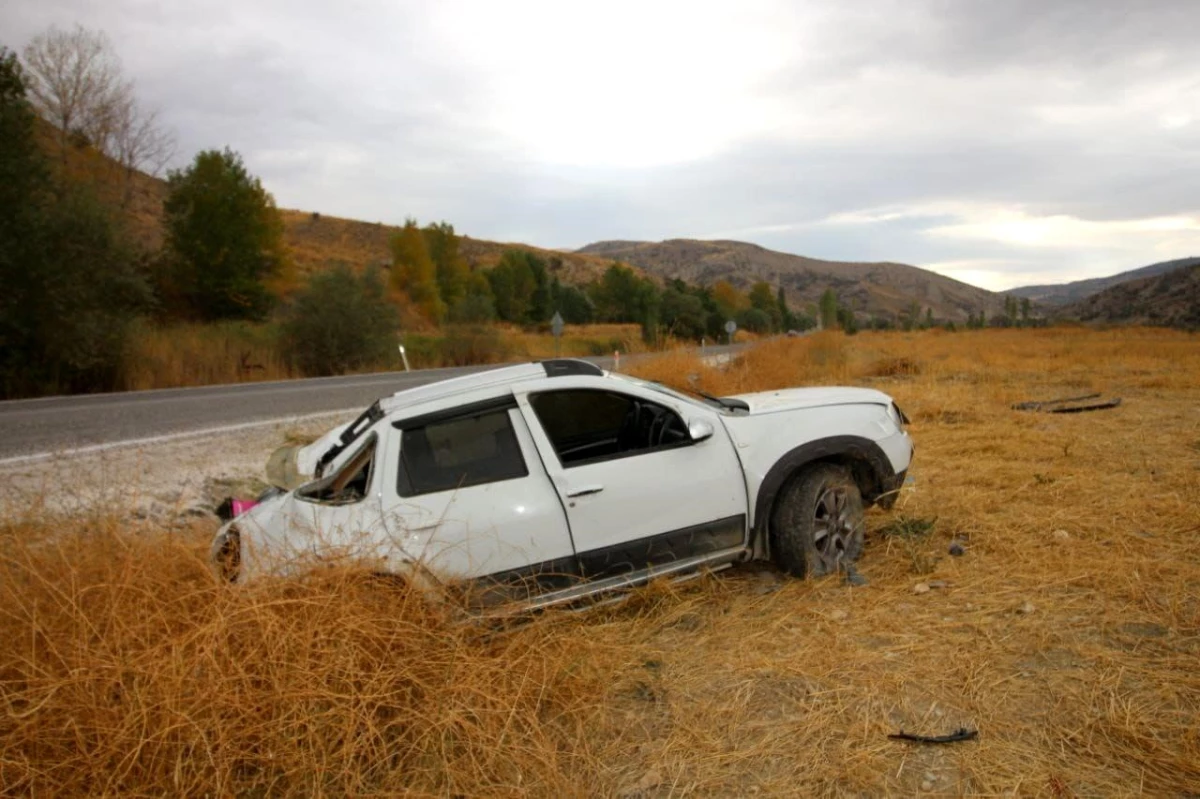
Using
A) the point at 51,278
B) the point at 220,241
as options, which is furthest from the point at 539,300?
the point at 51,278

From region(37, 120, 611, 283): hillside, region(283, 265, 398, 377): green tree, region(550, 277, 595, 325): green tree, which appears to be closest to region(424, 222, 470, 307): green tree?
region(37, 120, 611, 283): hillside

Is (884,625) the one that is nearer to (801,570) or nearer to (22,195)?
(801,570)

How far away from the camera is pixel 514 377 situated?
453 centimetres

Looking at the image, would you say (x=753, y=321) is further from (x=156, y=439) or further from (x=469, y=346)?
(x=156, y=439)

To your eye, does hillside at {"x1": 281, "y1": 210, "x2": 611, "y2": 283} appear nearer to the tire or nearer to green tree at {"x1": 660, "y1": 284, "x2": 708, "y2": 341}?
green tree at {"x1": 660, "y1": 284, "x2": 708, "y2": 341}

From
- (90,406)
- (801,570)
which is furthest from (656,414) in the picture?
(90,406)

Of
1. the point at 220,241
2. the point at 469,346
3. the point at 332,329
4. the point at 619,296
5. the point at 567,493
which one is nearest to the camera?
the point at 567,493

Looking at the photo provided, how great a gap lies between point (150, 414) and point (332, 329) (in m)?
15.3

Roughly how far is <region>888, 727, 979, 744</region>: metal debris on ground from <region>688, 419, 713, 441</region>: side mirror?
71.9 inches

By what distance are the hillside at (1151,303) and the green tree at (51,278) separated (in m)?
50.8

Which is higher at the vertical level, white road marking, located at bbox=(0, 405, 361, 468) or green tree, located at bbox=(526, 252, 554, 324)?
green tree, located at bbox=(526, 252, 554, 324)

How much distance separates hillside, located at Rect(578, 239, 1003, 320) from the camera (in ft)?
549

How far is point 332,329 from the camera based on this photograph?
86.0 feet

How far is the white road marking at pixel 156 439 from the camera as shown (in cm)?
759
